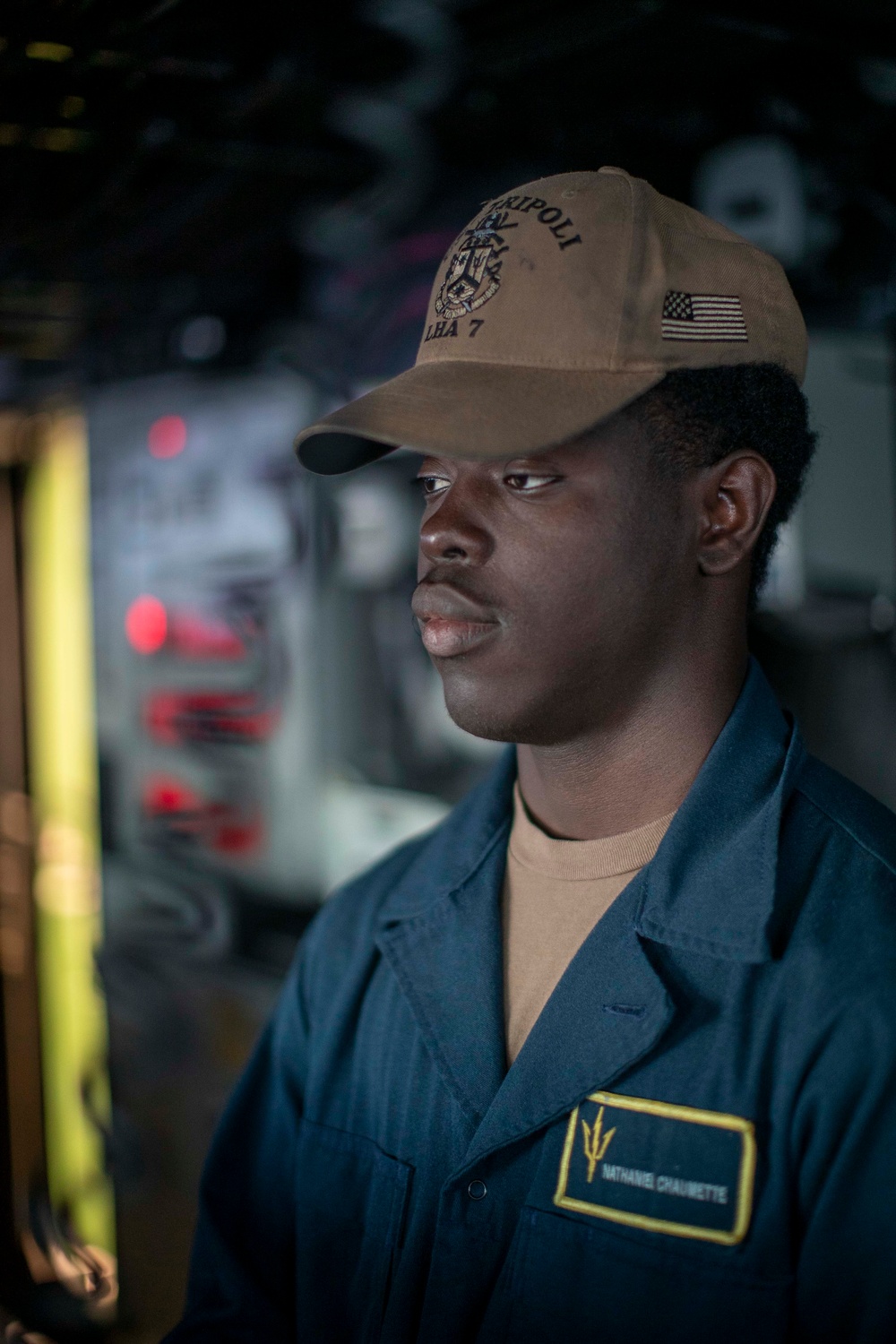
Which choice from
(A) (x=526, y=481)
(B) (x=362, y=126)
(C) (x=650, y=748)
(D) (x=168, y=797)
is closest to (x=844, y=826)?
(C) (x=650, y=748)

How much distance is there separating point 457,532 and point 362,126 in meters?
1.27

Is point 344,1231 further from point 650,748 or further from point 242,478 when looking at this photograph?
point 242,478

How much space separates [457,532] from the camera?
41.0 inches

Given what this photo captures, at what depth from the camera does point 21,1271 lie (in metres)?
3.15

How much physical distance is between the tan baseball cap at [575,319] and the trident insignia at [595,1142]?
552 mm

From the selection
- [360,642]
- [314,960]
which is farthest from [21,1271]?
[314,960]

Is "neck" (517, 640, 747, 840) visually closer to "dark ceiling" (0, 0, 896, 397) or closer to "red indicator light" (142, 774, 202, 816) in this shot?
"dark ceiling" (0, 0, 896, 397)

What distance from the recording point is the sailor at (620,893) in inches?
35.8

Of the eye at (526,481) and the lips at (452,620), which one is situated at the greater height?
the eye at (526,481)

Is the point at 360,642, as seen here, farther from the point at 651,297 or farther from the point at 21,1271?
the point at 21,1271

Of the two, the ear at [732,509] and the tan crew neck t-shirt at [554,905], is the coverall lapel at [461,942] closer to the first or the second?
the tan crew neck t-shirt at [554,905]

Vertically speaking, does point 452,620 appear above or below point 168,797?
above

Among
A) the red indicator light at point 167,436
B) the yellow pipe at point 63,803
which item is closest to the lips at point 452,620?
the red indicator light at point 167,436

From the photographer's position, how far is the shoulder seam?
38.9 inches
